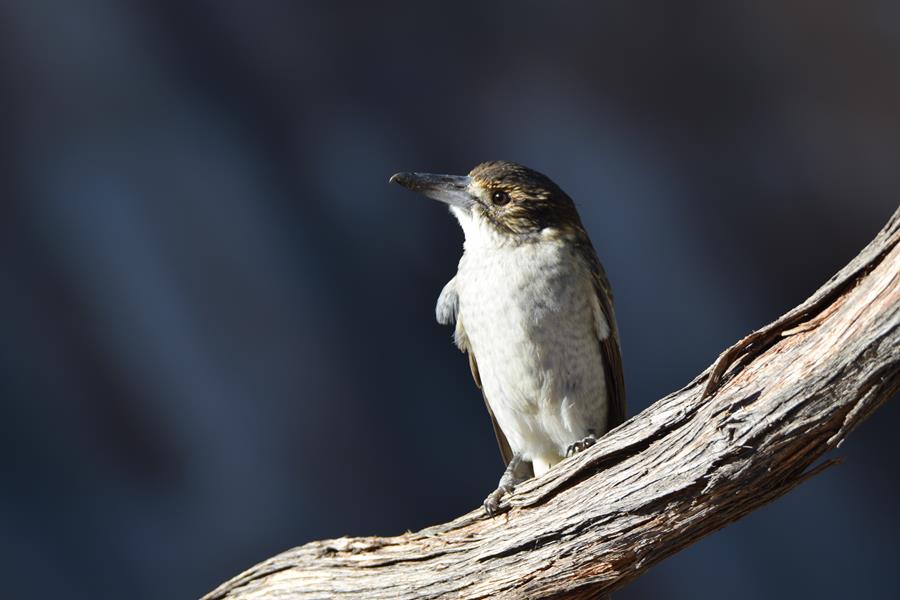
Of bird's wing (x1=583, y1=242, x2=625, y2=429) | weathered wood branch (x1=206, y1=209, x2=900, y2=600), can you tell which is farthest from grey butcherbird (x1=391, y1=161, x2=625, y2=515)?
weathered wood branch (x1=206, y1=209, x2=900, y2=600)

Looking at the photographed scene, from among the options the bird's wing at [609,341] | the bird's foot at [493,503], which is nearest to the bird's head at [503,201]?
the bird's wing at [609,341]

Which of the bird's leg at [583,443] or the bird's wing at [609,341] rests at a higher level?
the bird's wing at [609,341]

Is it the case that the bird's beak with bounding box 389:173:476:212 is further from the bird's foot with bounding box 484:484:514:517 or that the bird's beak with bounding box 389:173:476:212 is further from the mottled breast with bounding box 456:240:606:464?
the bird's foot with bounding box 484:484:514:517

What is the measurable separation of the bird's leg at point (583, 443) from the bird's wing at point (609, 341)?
102 mm

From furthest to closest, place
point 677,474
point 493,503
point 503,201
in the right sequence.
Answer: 1. point 503,201
2. point 493,503
3. point 677,474

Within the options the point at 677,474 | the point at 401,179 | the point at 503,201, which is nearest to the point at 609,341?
the point at 503,201

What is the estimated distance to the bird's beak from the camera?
3.54 meters

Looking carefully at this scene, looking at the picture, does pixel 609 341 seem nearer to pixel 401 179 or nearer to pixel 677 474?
pixel 401 179

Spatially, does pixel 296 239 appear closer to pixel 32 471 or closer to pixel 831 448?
pixel 32 471

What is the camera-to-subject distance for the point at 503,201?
350cm

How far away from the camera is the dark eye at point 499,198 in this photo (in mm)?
3497

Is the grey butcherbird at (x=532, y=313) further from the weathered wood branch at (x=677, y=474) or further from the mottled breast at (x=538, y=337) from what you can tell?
the weathered wood branch at (x=677, y=474)

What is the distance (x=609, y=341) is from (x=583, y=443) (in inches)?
13.7

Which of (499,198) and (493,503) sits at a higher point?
(499,198)
